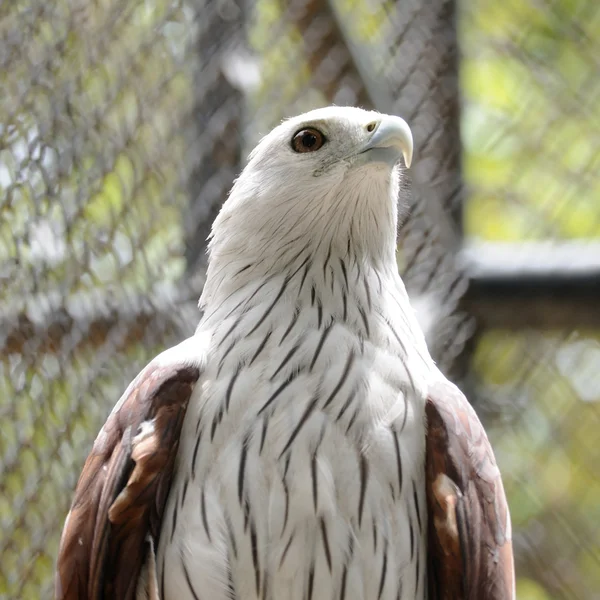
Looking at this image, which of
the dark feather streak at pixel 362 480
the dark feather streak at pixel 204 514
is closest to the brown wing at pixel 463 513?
the dark feather streak at pixel 362 480

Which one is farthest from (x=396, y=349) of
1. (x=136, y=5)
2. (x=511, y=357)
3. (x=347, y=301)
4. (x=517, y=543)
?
(x=136, y=5)

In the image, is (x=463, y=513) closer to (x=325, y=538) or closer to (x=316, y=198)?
(x=325, y=538)

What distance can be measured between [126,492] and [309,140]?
1043 mm

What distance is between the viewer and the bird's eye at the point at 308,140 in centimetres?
240

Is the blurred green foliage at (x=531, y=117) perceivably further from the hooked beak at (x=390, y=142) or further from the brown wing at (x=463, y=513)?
the brown wing at (x=463, y=513)

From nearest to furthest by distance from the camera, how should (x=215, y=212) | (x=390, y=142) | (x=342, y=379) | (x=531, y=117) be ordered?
1. (x=342, y=379)
2. (x=390, y=142)
3. (x=215, y=212)
4. (x=531, y=117)

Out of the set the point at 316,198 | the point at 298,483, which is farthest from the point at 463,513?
the point at 316,198

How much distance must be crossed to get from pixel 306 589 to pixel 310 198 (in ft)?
3.30

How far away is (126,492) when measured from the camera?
6.68 ft

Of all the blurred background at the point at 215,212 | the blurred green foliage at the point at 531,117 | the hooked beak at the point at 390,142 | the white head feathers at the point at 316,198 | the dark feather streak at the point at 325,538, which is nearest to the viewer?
the dark feather streak at the point at 325,538

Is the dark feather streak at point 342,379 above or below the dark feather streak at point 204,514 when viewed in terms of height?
above

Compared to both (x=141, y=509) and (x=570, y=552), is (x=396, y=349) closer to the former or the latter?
(x=141, y=509)

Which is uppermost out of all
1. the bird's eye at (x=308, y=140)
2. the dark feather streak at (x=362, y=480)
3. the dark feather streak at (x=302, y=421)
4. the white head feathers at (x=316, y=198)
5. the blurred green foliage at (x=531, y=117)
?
the bird's eye at (x=308, y=140)

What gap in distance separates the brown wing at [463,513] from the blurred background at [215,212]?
1.04 m
